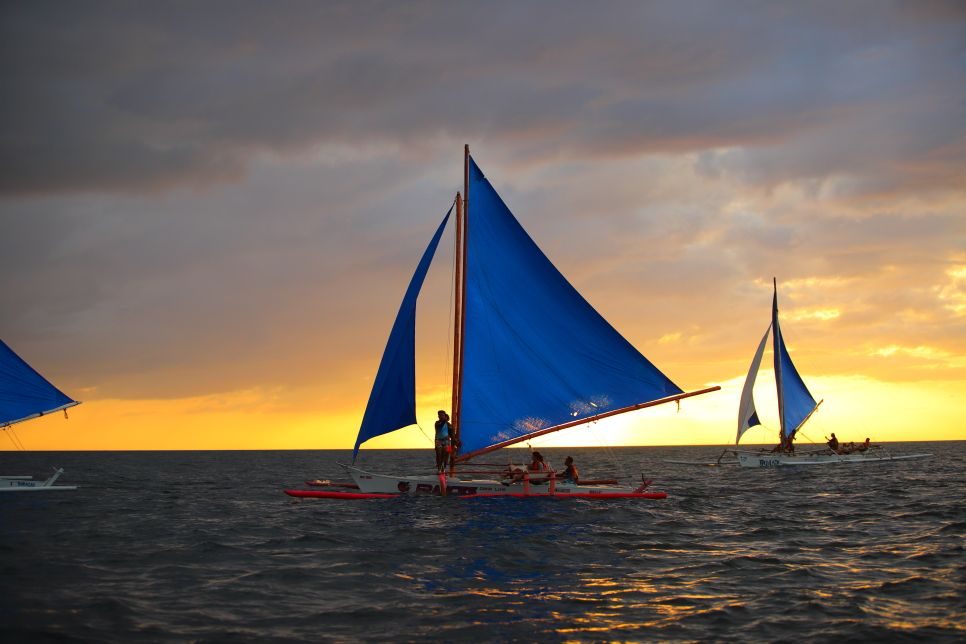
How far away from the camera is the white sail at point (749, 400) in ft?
181

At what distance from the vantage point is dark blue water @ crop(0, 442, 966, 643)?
1039 centimetres

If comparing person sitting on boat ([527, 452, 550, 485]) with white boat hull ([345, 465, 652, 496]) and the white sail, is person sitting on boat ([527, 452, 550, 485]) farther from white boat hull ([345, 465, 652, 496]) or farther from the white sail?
the white sail

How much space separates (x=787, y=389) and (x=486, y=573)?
48541 mm

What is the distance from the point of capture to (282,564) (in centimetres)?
1495

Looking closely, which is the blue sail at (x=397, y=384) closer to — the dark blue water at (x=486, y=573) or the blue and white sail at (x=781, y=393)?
the dark blue water at (x=486, y=573)

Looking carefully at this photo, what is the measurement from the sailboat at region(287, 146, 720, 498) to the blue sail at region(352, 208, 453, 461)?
1.3 inches

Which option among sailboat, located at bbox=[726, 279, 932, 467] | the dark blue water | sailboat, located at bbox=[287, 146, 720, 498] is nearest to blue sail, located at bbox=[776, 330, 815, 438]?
sailboat, located at bbox=[726, 279, 932, 467]

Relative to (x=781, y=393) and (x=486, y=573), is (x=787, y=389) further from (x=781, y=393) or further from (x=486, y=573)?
(x=486, y=573)

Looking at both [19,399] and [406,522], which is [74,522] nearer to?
[19,399]

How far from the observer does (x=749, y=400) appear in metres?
55.3

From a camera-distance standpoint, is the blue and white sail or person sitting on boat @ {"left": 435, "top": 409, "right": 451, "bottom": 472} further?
the blue and white sail

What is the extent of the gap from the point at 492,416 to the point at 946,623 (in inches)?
576

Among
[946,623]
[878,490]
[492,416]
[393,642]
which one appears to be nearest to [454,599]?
[393,642]

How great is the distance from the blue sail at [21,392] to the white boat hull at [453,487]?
13016mm
